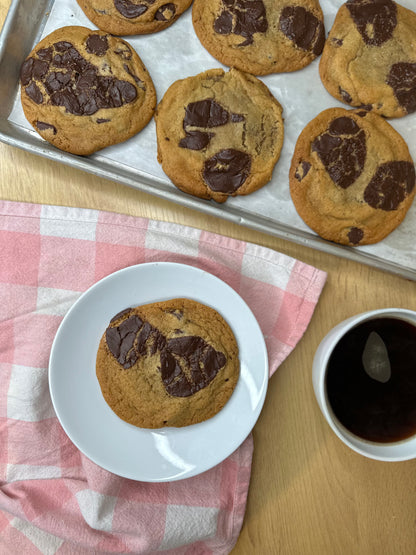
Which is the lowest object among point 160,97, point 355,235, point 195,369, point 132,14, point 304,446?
point 304,446

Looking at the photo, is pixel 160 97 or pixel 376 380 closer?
pixel 376 380

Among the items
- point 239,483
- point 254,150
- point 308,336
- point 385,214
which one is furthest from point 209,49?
point 239,483

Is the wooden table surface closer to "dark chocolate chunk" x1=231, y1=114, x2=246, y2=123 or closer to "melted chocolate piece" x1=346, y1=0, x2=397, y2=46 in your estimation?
"dark chocolate chunk" x1=231, y1=114, x2=246, y2=123

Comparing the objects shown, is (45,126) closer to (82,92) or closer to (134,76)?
(82,92)

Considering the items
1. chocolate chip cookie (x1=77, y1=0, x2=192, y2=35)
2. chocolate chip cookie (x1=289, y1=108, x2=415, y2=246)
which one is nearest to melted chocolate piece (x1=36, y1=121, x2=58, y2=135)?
chocolate chip cookie (x1=77, y1=0, x2=192, y2=35)

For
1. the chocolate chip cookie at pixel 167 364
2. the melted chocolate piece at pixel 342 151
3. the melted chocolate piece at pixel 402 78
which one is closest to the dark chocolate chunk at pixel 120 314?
the chocolate chip cookie at pixel 167 364

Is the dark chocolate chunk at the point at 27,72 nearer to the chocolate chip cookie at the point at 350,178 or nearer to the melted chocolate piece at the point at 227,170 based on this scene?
the melted chocolate piece at the point at 227,170

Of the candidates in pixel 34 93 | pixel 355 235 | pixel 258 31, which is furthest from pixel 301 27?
pixel 34 93
